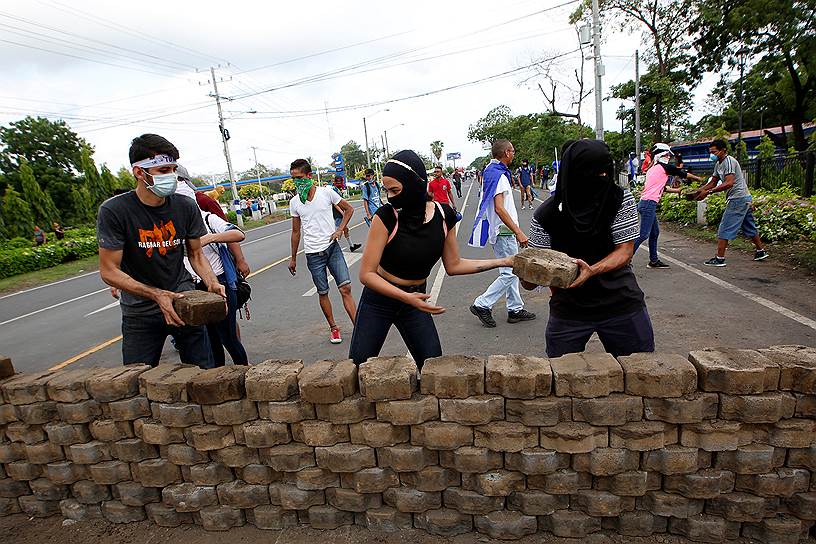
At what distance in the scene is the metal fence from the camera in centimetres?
1021

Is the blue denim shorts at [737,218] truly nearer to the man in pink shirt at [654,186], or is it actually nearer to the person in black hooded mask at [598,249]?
the man in pink shirt at [654,186]

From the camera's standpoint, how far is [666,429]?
2.03 m

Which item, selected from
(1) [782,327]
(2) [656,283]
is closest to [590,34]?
(2) [656,283]

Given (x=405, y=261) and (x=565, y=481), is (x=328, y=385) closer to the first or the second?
(x=405, y=261)

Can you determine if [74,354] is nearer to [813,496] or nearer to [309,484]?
[309,484]

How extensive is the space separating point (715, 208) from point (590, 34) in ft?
35.6

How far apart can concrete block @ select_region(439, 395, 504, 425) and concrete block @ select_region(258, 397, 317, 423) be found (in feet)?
2.12

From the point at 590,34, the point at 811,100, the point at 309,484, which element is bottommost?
the point at 309,484

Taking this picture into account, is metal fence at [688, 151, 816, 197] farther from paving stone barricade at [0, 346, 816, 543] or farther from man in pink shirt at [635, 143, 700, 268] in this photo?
paving stone barricade at [0, 346, 816, 543]

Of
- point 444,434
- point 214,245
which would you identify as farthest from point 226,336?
point 444,434

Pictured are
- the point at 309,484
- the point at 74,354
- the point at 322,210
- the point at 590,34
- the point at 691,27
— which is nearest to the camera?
the point at 309,484

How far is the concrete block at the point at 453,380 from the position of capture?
82.3 inches

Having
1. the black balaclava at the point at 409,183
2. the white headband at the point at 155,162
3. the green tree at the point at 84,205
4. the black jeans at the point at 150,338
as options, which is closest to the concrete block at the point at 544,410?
the black balaclava at the point at 409,183

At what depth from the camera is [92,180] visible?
33062 millimetres
